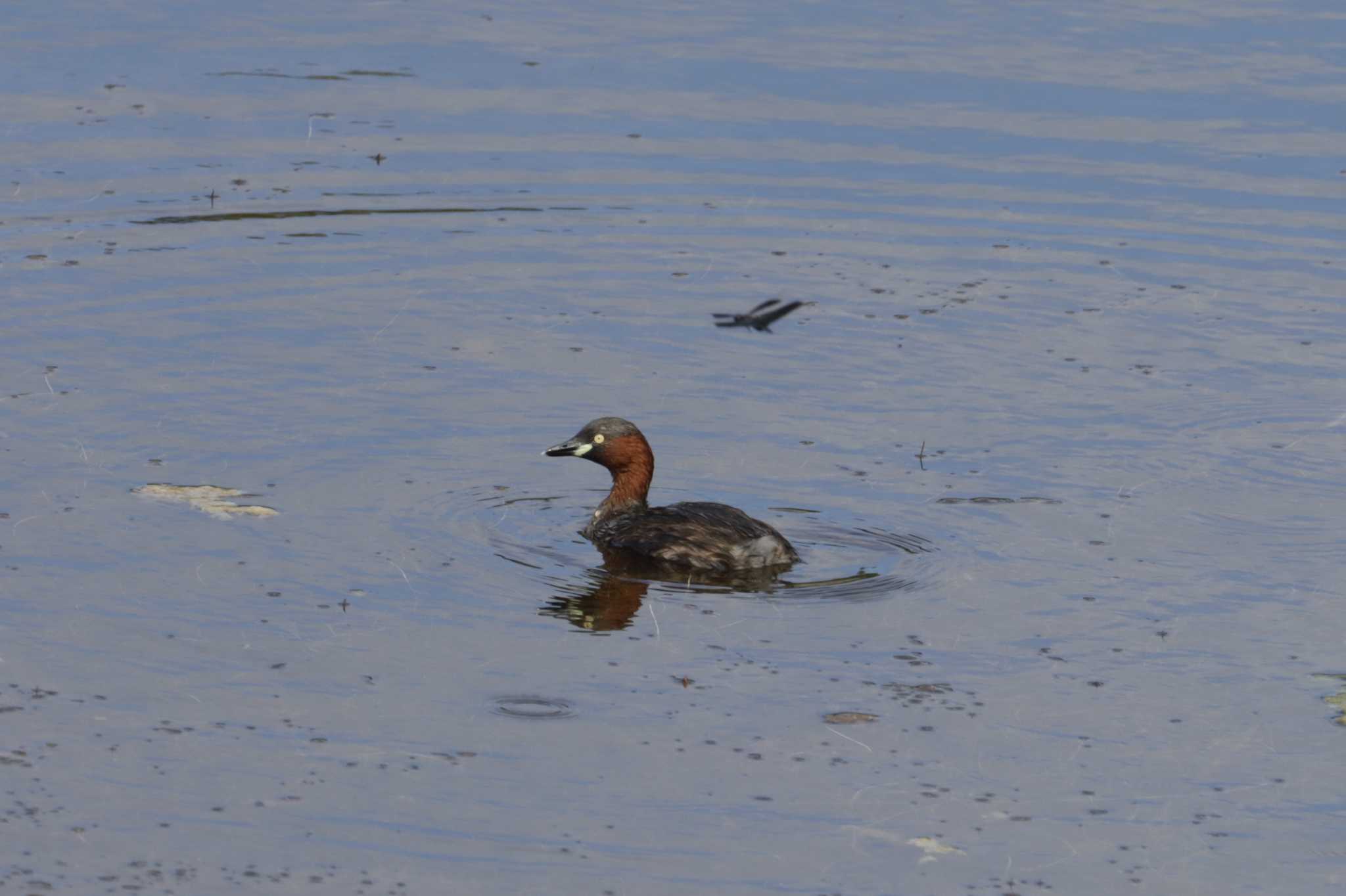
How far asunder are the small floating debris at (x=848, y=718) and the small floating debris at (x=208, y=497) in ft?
14.4

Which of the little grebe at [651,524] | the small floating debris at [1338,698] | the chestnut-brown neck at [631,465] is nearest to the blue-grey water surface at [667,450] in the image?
the small floating debris at [1338,698]

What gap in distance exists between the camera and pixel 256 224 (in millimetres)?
20922

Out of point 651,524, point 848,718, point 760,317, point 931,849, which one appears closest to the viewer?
point 931,849

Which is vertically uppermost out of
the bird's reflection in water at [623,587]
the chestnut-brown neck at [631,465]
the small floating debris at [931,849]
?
the chestnut-brown neck at [631,465]

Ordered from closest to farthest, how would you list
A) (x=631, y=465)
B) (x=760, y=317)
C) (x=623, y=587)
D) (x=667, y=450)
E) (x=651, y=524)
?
(x=623, y=587)
(x=651, y=524)
(x=631, y=465)
(x=667, y=450)
(x=760, y=317)

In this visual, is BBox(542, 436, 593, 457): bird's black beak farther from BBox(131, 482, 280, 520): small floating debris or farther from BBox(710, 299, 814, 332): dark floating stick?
BBox(710, 299, 814, 332): dark floating stick

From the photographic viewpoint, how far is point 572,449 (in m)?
14.4

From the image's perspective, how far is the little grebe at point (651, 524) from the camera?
42.2 ft

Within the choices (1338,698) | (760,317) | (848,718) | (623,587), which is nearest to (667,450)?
(623,587)

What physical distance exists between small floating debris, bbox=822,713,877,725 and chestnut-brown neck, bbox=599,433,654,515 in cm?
395

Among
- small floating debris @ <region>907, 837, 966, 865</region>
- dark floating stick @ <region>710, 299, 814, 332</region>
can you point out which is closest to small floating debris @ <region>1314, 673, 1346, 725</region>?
small floating debris @ <region>907, 837, 966, 865</region>

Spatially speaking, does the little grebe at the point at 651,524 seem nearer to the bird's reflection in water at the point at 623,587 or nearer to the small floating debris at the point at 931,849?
the bird's reflection in water at the point at 623,587

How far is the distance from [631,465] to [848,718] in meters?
4.20

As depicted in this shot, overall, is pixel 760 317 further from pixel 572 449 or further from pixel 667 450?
pixel 572 449
